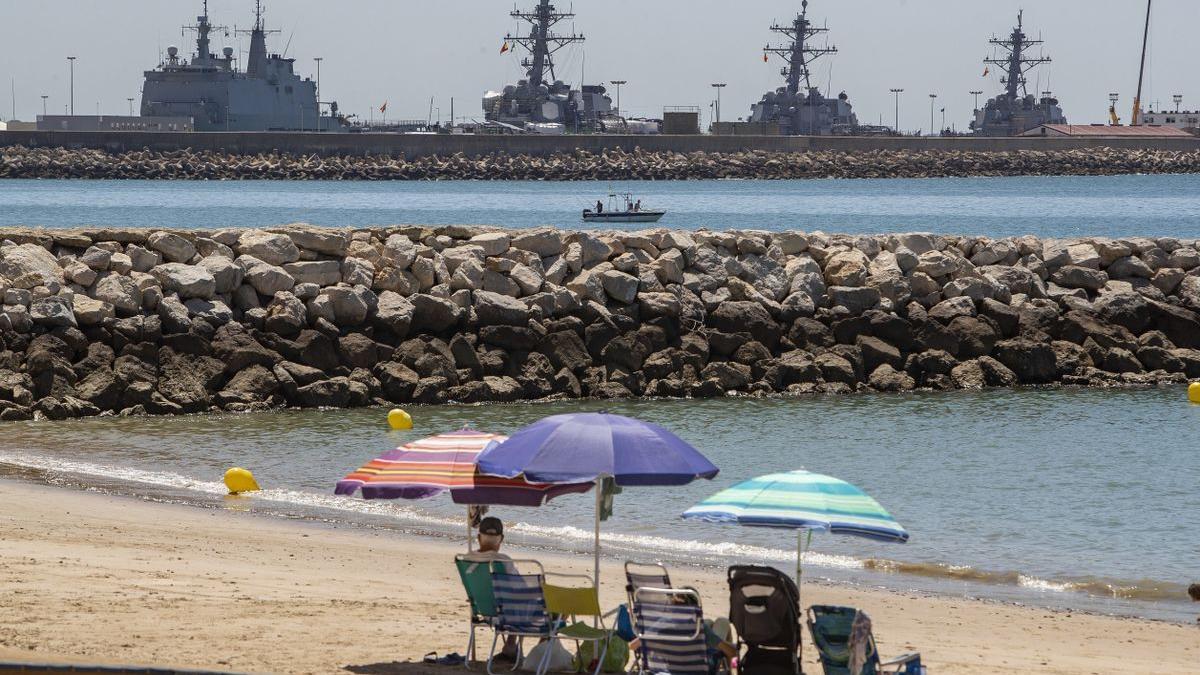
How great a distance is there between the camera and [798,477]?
312 inches

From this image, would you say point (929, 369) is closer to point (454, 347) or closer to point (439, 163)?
point (454, 347)

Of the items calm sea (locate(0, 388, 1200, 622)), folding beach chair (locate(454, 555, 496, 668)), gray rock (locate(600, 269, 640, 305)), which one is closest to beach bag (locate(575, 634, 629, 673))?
folding beach chair (locate(454, 555, 496, 668))

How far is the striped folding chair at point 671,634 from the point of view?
7672 millimetres

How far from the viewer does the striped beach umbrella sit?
7648mm

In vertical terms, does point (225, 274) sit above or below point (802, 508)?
above

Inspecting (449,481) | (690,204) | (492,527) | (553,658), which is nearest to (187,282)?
(492,527)

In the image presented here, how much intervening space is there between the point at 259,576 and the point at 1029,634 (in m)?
4.70

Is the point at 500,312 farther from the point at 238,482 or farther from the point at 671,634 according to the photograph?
the point at 671,634

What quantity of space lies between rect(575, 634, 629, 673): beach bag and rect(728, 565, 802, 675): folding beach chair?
28.2 inches

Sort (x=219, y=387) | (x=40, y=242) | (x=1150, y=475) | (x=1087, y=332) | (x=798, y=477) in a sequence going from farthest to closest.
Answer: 1. (x=1087, y=332)
2. (x=40, y=242)
3. (x=219, y=387)
4. (x=1150, y=475)
5. (x=798, y=477)

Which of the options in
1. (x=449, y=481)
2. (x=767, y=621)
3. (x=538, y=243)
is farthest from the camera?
(x=538, y=243)

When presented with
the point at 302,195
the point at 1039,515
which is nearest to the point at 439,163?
the point at 302,195

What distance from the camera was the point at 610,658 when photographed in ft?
26.8

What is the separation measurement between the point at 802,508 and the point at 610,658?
1.27 metres
